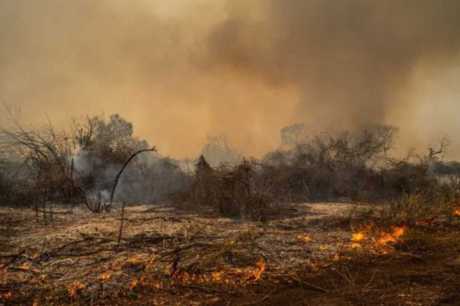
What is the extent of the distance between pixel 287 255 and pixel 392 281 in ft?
4.36

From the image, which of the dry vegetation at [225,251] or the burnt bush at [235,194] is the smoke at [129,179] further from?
the burnt bush at [235,194]

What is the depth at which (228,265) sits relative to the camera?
13.2 feet

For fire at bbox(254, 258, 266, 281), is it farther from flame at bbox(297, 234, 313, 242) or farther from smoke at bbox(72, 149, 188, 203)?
smoke at bbox(72, 149, 188, 203)

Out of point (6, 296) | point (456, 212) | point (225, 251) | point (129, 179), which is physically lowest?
point (6, 296)

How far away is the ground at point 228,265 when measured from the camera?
123 inches

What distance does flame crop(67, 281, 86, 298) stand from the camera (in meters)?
3.22

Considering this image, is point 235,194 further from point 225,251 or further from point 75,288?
point 75,288

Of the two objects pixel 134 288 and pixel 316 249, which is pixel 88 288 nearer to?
pixel 134 288

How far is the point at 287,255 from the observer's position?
177 inches

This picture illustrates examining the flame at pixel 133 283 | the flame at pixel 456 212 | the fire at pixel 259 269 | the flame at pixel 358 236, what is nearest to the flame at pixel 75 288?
the flame at pixel 133 283

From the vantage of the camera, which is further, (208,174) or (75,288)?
(208,174)

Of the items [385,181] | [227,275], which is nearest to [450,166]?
[385,181]

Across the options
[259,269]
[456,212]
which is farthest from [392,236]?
Answer: [456,212]

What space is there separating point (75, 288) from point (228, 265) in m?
1.49
